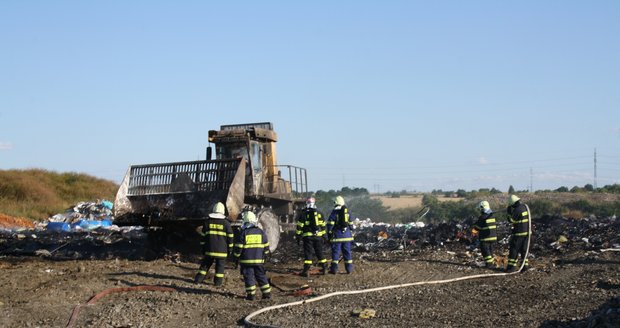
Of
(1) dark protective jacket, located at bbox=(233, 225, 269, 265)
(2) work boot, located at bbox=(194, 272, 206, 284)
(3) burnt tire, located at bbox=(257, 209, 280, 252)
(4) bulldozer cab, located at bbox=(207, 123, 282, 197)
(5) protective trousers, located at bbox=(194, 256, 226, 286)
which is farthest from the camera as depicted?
(4) bulldozer cab, located at bbox=(207, 123, 282, 197)

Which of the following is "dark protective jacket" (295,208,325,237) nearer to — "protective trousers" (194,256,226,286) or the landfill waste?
"protective trousers" (194,256,226,286)

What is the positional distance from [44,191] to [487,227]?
97.2ft

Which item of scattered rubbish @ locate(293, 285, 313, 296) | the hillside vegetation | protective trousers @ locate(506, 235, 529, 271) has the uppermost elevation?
the hillside vegetation

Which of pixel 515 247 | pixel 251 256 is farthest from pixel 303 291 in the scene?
pixel 515 247

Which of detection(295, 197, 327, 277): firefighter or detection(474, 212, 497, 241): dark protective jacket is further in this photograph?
detection(474, 212, 497, 241): dark protective jacket

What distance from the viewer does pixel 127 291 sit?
40.6 feet

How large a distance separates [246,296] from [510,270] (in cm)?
586

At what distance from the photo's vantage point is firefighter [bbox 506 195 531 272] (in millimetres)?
15289

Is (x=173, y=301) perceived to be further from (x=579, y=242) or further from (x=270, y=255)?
(x=579, y=242)

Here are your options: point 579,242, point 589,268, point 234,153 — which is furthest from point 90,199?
point 589,268

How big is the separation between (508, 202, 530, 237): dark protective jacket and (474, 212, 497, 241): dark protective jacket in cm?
44

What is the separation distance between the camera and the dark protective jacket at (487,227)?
51.7 ft

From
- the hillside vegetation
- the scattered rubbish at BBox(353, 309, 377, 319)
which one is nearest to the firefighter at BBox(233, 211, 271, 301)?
the scattered rubbish at BBox(353, 309, 377, 319)

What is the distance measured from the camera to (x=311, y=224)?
49.1 feet
